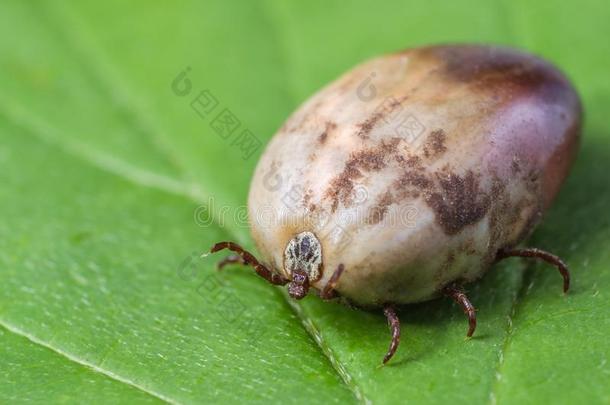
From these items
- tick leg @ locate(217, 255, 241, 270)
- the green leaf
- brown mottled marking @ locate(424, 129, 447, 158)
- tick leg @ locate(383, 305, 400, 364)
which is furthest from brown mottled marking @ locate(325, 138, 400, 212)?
tick leg @ locate(217, 255, 241, 270)

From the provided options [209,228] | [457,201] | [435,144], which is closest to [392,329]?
[457,201]

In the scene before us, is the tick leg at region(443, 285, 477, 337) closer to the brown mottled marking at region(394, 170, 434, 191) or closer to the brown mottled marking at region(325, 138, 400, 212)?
the brown mottled marking at region(394, 170, 434, 191)

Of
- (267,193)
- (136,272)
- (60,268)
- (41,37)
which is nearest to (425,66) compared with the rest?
(267,193)

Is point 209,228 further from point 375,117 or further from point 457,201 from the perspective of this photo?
point 457,201

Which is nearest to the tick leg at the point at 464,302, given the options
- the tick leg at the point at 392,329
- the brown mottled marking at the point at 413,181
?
the tick leg at the point at 392,329

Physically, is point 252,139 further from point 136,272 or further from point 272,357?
point 272,357
